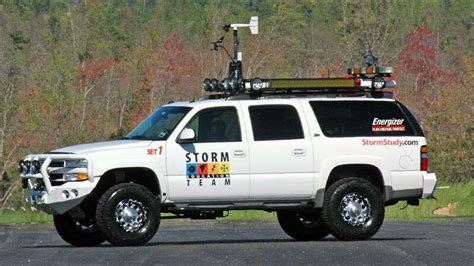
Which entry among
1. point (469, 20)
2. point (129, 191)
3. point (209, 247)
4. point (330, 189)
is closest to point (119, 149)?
point (129, 191)

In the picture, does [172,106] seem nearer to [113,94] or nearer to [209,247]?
[209,247]

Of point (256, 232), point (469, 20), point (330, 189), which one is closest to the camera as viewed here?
point (330, 189)

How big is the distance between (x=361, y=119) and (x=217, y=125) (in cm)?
213

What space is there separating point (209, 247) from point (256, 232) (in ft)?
16.1

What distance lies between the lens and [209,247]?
56.3 ft

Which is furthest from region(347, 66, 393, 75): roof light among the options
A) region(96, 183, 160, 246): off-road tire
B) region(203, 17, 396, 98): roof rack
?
region(96, 183, 160, 246): off-road tire

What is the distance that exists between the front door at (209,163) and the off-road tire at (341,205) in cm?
121

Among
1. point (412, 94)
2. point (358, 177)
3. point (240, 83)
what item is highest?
point (240, 83)

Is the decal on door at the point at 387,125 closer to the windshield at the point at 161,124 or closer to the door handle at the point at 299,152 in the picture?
the door handle at the point at 299,152

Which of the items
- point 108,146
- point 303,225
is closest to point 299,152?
point 303,225

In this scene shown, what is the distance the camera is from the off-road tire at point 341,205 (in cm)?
1859

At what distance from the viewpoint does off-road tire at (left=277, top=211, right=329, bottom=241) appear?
2008cm

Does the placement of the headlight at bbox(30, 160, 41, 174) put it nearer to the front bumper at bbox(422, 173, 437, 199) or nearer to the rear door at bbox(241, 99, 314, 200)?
the rear door at bbox(241, 99, 314, 200)

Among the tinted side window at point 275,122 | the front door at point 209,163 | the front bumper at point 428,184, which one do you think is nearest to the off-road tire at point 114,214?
the front door at point 209,163
